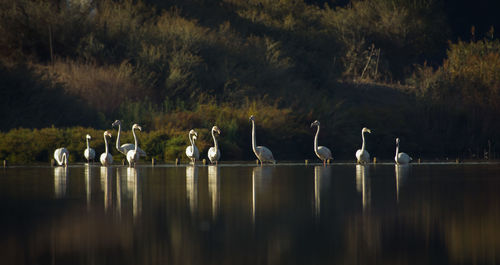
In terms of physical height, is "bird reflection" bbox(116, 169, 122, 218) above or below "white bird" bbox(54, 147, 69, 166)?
below

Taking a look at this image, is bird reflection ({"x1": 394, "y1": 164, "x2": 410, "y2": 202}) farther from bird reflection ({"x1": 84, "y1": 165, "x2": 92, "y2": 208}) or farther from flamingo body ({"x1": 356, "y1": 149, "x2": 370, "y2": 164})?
bird reflection ({"x1": 84, "y1": 165, "x2": 92, "y2": 208})

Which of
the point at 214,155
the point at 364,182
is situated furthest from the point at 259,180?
the point at 214,155

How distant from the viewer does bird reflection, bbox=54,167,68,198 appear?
15992 millimetres

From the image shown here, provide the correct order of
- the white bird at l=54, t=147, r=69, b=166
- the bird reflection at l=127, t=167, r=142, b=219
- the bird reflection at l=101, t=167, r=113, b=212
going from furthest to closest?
the white bird at l=54, t=147, r=69, b=166, the bird reflection at l=101, t=167, r=113, b=212, the bird reflection at l=127, t=167, r=142, b=219

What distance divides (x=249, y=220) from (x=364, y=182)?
24.3ft

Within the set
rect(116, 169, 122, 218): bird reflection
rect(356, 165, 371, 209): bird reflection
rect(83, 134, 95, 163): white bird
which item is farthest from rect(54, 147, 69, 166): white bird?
rect(356, 165, 371, 209): bird reflection

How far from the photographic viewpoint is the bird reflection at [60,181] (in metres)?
16.0

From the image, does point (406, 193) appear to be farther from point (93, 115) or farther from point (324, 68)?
point (324, 68)

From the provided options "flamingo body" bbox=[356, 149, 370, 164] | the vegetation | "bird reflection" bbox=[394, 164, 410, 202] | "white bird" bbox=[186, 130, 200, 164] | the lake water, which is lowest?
the lake water

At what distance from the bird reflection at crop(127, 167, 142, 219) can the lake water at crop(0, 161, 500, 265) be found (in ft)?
0.09

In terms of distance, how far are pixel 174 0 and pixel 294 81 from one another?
28.3ft

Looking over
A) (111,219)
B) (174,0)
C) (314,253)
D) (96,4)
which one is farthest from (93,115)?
(314,253)

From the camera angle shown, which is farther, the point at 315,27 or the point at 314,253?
the point at 315,27

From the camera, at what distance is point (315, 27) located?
47750mm
